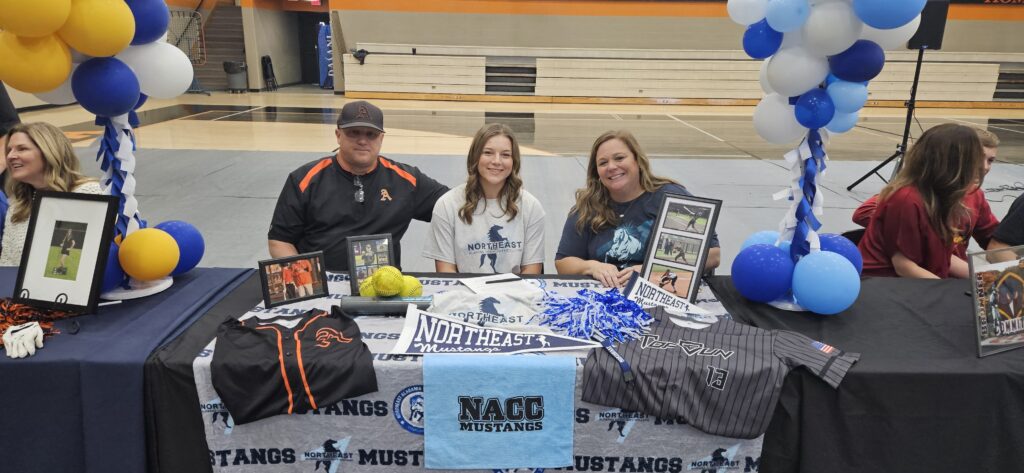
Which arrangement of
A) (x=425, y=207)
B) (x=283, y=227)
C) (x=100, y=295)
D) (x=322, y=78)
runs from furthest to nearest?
(x=322, y=78)
(x=425, y=207)
(x=283, y=227)
(x=100, y=295)

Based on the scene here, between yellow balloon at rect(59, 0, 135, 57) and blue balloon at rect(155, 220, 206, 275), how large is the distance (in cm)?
63

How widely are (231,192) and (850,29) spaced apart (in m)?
5.82

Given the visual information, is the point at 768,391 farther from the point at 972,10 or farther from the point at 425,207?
the point at 972,10

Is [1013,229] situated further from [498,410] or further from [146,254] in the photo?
[146,254]

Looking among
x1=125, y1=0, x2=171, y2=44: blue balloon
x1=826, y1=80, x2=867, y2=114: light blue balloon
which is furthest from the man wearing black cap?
x1=826, y1=80, x2=867, y2=114: light blue balloon

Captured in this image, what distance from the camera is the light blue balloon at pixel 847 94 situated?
1.99 m

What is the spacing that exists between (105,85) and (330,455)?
1.31 metres

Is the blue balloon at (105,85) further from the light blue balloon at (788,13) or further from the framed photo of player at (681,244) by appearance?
the light blue balloon at (788,13)

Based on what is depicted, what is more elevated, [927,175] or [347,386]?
[927,175]

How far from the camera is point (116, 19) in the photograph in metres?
1.83

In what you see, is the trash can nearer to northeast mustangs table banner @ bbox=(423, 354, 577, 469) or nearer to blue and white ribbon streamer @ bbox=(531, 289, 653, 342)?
blue and white ribbon streamer @ bbox=(531, 289, 653, 342)

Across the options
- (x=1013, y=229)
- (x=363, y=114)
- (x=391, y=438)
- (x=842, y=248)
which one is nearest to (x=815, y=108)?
(x=842, y=248)

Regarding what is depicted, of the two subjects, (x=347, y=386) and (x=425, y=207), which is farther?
(x=425, y=207)

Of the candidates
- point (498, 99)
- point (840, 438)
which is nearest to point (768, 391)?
point (840, 438)
